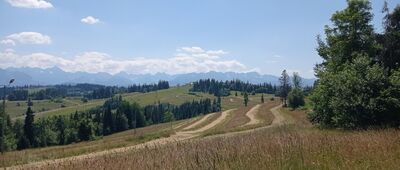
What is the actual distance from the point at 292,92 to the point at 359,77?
8308 cm

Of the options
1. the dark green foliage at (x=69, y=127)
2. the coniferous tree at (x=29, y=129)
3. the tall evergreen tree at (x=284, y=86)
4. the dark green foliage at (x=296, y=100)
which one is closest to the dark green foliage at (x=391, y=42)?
the dark green foliage at (x=296, y=100)

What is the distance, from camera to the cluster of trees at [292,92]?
358 ft

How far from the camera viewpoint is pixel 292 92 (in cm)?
11206

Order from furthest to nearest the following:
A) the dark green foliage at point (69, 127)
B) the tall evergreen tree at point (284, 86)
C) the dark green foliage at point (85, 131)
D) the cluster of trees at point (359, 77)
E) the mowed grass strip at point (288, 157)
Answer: the tall evergreen tree at point (284, 86), the dark green foliage at point (85, 131), the dark green foliage at point (69, 127), the cluster of trees at point (359, 77), the mowed grass strip at point (288, 157)

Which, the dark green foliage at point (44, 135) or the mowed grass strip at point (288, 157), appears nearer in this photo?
the mowed grass strip at point (288, 157)

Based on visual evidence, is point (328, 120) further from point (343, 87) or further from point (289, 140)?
point (289, 140)

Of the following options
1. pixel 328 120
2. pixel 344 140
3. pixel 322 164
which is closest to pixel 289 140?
pixel 344 140

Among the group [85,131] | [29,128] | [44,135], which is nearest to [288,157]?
[29,128]

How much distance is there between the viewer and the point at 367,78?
29484 millimetres

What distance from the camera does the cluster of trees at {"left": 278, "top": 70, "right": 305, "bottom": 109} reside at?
358 feet

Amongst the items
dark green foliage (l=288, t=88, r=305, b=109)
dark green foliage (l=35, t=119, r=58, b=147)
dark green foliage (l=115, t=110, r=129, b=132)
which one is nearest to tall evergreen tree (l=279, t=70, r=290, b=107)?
dark green foliage (l=288, t=88, r=305, b=109)

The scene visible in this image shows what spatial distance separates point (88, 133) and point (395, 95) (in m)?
103

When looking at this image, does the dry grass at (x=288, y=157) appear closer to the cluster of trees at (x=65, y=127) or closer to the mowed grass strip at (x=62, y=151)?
the mowed grass strip at (x=62, y=151)

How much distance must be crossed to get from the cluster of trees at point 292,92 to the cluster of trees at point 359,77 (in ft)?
208
